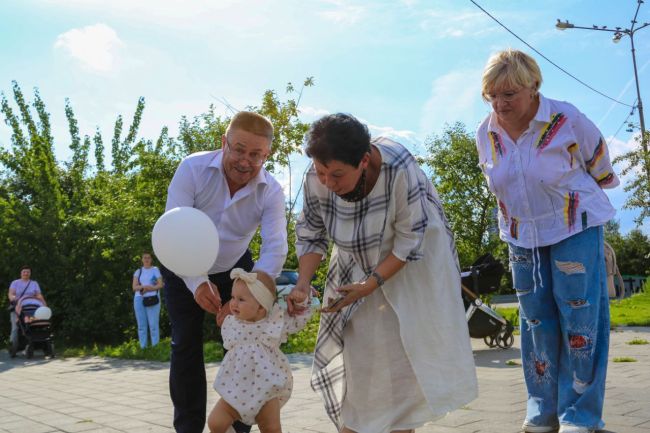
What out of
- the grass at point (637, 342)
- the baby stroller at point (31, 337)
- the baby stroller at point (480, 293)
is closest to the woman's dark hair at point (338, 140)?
the baby stroller at point (480, 293)

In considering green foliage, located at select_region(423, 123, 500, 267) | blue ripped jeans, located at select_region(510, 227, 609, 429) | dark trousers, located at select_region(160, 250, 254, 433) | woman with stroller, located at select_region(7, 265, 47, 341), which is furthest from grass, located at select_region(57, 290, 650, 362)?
green foliage, located at select_region(423, 123, 500, 267)

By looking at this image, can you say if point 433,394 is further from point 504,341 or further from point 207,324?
point 207,324

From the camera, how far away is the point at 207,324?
12.6 metres

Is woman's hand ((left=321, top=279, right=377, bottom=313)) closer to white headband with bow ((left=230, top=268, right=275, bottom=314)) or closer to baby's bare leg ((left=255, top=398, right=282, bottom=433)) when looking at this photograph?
white headband with bow ((left=230, top=268, right=275, bottom=314))

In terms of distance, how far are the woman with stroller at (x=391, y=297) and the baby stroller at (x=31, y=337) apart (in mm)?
10972

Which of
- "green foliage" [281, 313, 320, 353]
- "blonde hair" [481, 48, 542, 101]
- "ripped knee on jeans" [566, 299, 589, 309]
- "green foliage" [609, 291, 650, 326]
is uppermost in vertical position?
"blonde hair" [481, 48, 542, 101]

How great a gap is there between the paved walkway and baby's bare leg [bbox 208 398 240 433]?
38.8 inches

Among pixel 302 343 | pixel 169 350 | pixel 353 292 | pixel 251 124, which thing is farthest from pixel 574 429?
pixel 169 350

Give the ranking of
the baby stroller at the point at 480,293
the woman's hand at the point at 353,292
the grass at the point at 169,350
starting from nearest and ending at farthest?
the woman's hand at the point at 353,292
the baby stroller at the point at 480,293
the grass at the point at 169,350

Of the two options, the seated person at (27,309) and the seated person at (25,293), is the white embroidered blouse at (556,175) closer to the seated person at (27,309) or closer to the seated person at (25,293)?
the seated person at (27,309)

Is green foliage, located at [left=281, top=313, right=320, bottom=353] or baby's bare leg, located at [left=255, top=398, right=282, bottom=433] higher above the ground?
baby's bare leg, located at [left=255, top=398, right=282, bottom=433]

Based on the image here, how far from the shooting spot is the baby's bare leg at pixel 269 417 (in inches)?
140

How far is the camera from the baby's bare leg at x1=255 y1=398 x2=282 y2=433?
3.54m

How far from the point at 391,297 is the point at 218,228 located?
4.37ft
